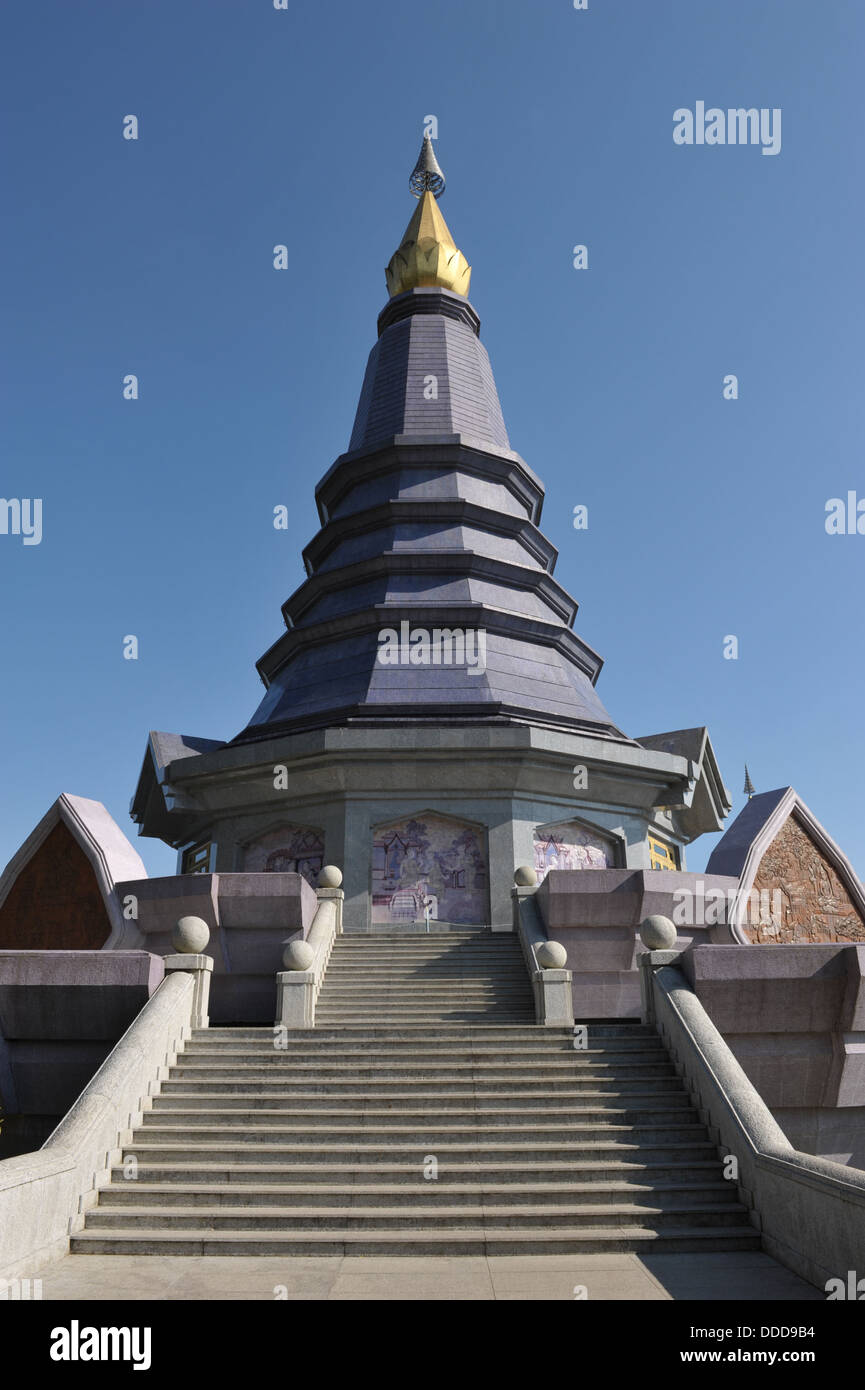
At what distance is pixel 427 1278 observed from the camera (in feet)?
24.6

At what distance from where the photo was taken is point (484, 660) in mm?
23266

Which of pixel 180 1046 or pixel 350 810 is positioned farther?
pixel 350 810

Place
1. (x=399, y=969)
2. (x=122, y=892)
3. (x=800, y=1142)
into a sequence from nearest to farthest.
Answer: (x=800, y=1142) < (x=399, y=969) < (x=122, y=892)

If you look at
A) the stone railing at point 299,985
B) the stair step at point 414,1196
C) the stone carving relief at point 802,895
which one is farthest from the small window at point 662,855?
the stair step at point 414,1196

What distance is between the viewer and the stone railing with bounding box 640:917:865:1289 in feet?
22.9

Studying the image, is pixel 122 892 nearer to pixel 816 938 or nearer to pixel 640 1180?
pixel 640 1180

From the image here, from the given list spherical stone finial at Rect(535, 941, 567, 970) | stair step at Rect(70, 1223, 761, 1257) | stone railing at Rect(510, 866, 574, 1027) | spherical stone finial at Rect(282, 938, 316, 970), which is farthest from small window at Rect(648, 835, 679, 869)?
stair step at Rect(70, 1223, 761, 1257)

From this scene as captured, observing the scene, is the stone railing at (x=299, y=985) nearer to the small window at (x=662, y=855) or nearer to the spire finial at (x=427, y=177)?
the small window at (x=662, y=855)

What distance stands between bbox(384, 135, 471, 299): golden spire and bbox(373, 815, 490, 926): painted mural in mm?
23477

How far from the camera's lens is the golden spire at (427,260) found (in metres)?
35.1

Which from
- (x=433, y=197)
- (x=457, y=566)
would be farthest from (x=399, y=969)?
(x=433, y=197)

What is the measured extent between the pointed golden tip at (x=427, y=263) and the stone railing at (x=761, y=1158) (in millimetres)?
29251

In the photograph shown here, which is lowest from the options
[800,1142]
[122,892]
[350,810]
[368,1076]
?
[800,1142]

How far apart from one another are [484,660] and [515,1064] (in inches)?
509
